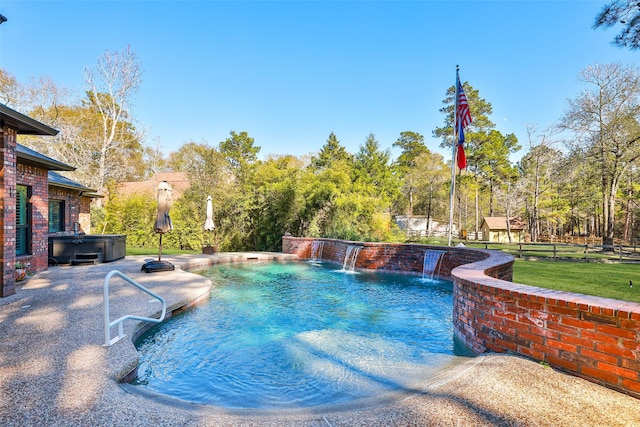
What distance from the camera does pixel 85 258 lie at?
10133 millimetres

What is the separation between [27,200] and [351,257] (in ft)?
31.8

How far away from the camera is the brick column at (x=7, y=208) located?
213 inches

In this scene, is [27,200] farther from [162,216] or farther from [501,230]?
[501,230]

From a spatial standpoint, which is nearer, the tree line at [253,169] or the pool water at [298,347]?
the pool water at [298,347]

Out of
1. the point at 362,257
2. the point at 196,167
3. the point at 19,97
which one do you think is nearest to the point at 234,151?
the point at 196,167

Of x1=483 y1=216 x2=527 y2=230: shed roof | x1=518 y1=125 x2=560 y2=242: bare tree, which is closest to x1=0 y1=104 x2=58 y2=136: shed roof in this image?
x1=518 y1=125 x2=560 y2=242: bare tree

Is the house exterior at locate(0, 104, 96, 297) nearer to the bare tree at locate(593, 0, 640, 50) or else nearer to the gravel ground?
the gravel ground

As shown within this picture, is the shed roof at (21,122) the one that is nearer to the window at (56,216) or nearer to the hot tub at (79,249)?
the hot tub at (79,249)

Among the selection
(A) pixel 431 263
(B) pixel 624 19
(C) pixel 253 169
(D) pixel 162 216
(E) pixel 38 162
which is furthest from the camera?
(C) pixel 253 169

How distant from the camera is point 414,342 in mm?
4438

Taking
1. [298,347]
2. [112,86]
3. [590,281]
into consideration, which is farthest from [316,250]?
[112,86]

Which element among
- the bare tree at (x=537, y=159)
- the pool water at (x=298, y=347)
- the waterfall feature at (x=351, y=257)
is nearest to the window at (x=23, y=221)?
the pool water at (x=298, y=347)

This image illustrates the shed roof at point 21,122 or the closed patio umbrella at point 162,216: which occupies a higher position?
the shed roof at point 21,122

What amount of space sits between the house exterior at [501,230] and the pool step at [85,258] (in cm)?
3622
